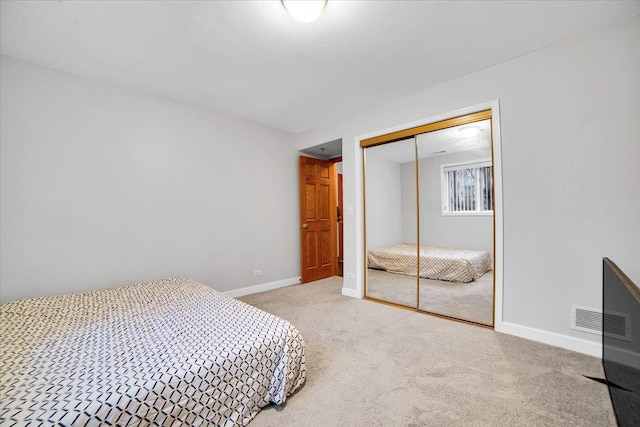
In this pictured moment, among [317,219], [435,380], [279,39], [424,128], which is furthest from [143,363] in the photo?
[317,219]

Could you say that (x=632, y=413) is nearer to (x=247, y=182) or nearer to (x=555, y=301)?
(x=555, y=301)

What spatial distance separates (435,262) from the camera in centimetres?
318

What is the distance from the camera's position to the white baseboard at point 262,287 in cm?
368

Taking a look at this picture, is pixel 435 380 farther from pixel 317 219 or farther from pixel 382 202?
pixel 317 219

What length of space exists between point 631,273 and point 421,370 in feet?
5.58

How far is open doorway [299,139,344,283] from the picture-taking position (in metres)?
4.45

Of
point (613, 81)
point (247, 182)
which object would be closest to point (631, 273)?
point (613, 81)

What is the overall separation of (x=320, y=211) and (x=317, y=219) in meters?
0.16

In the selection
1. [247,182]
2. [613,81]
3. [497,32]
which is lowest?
[247,182]

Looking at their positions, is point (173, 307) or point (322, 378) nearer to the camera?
point (322, 378)

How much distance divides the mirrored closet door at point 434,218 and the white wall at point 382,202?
1cm

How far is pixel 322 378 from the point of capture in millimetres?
1816

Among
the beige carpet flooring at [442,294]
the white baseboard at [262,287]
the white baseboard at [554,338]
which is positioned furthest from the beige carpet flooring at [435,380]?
the white baseboard at [262,287]

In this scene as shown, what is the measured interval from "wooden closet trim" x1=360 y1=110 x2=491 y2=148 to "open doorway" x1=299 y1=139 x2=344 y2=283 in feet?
2.38
